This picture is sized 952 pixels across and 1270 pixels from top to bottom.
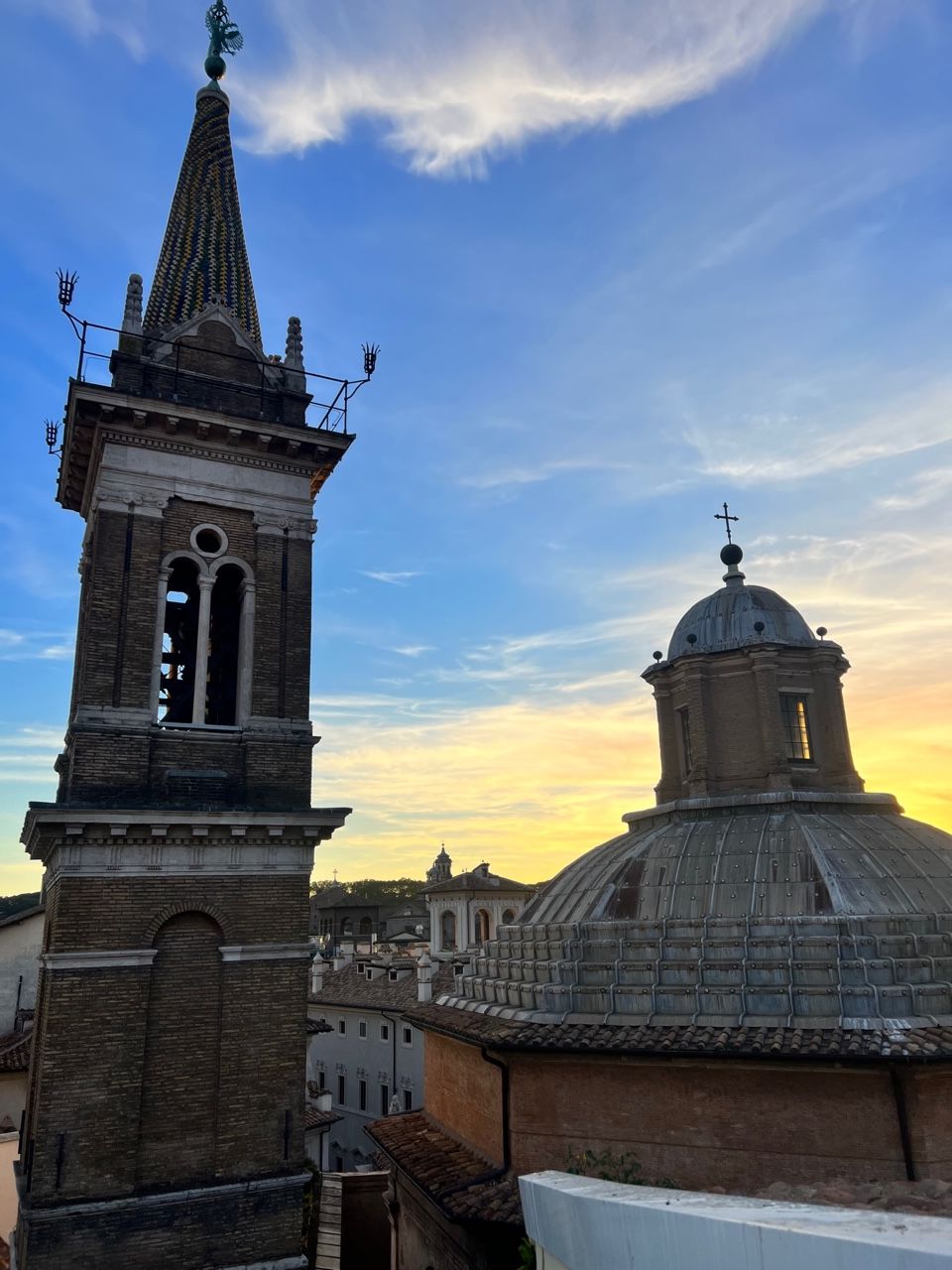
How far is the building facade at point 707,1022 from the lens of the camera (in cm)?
1180

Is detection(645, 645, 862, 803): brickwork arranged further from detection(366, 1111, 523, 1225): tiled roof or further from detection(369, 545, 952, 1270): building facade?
detection(366, 1111, 523, 1225): tiled roof

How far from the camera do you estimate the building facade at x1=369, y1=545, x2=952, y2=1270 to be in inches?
464

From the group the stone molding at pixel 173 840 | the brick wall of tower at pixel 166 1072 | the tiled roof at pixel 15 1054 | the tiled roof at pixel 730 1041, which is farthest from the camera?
the tiled roof at pixel 15 1054

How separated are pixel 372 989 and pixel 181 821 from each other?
35750 mm

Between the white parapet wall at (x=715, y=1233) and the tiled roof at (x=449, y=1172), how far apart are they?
8.24 m

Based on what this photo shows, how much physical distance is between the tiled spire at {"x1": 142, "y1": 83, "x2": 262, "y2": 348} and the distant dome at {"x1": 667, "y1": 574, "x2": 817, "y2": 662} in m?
11.6

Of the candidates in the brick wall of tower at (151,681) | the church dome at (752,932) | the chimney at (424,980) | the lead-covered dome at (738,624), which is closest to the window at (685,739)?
the lead-covered dome at (738,624)

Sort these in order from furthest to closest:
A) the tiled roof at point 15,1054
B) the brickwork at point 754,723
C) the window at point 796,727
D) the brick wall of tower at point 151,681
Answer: the tiled roof at point 15,1054, the window at point 796,727, the brickwork at point 754,723, the brick wall of tower at point 151,681

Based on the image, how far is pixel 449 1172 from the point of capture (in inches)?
590

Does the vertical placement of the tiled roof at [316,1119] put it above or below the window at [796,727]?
below

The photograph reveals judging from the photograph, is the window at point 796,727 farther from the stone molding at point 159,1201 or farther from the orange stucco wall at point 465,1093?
the stone molding at point 159,1201

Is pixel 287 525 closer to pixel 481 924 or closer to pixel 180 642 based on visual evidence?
pixel 180 642

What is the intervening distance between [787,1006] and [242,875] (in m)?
8.28

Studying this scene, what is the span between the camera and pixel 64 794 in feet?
45.3
